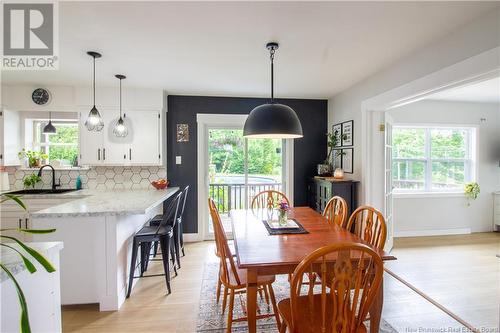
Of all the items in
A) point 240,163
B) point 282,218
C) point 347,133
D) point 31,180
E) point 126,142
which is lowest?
point 282,218

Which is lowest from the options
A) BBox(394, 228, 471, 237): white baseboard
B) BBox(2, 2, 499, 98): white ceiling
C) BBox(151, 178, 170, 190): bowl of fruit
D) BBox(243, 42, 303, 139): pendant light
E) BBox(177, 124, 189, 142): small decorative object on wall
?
BBox(394, 228, 471, 237): white baseboard

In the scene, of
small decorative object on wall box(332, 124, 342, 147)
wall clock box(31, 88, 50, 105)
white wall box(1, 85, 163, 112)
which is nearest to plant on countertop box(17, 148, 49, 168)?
white wall box(1, 85, 163, 112)

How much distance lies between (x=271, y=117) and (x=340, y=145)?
88.6 inches

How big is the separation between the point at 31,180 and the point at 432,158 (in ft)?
21.6

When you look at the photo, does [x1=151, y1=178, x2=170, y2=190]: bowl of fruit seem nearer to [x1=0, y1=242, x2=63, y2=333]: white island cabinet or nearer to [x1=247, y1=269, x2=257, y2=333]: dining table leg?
[x1=0, y1=242, x2=63, y2=333]: white island cabinet

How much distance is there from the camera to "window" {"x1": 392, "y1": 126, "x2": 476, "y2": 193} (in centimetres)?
454

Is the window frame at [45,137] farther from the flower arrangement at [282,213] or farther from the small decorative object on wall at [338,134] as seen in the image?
the small decorative object on wall at [338,134]

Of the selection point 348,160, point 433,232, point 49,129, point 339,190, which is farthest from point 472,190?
point 49,129

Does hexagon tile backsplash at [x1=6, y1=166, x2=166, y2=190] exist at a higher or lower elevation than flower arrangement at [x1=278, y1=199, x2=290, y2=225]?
higher

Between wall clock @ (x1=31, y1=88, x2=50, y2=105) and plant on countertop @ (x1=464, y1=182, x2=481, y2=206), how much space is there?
22.7 feet

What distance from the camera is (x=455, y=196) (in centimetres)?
450

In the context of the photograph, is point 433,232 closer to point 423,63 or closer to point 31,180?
point 423,63

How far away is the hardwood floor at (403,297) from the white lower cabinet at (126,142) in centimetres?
158

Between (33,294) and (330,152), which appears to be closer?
(33,294)
